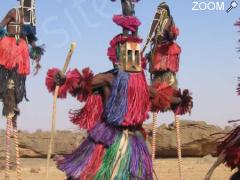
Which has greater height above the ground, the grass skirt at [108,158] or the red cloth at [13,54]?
the red cloth at [13,54]

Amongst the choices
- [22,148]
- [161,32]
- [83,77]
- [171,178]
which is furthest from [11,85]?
[22,148]

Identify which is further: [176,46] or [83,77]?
[176,46]

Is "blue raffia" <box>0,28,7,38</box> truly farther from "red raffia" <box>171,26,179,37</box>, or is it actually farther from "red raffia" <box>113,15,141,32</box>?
"red raffia" <box>113,15,141,32</box>

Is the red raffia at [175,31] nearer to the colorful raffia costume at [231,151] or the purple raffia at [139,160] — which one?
the purple raffia at [139,160]

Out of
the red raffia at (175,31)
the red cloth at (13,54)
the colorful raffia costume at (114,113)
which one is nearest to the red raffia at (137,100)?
the colorful raffia costume at (114,113)

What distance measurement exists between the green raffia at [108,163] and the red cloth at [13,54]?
3.37 meters

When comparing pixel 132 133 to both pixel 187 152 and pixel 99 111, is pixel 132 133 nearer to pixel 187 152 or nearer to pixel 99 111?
pixel 99 111

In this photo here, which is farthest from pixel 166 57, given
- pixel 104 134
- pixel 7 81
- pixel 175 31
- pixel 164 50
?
pixel 104 134

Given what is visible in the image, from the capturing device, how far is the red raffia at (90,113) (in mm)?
6488

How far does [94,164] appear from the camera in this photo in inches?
247

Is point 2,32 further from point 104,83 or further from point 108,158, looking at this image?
point 108,158

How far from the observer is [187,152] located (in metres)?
16.2

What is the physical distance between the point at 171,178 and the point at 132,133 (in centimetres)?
565

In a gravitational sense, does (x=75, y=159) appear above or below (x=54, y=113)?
below
